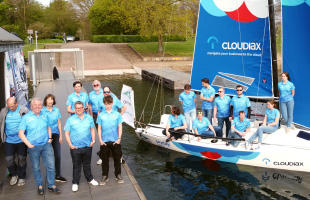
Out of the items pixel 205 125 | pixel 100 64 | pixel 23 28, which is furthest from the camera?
pixel 23 28

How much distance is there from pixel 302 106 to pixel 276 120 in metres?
1.35

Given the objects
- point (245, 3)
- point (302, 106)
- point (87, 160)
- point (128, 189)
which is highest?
point (245, 3)

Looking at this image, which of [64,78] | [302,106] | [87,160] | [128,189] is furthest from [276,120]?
[64,78]

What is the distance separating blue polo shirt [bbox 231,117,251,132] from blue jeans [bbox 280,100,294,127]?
5.27ft

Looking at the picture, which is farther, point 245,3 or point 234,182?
point 245,3

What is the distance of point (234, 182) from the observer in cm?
992

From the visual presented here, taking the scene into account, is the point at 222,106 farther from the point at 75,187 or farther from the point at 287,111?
the point at 75,187

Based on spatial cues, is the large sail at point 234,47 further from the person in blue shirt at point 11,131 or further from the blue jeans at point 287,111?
the person in blue shirt at point 11,131

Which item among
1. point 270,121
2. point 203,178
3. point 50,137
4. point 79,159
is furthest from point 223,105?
point 50,137

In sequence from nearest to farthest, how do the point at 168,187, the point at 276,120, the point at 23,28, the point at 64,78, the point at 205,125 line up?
the point at 168,187
the point at 276,120
the point at 205,125
the point at 64,78
the point at 23,28

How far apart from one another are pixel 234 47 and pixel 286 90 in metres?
2.69

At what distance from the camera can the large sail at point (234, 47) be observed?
11555mm

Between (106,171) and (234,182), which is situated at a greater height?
(106,171)

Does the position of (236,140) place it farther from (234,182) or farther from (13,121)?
(13,121)
